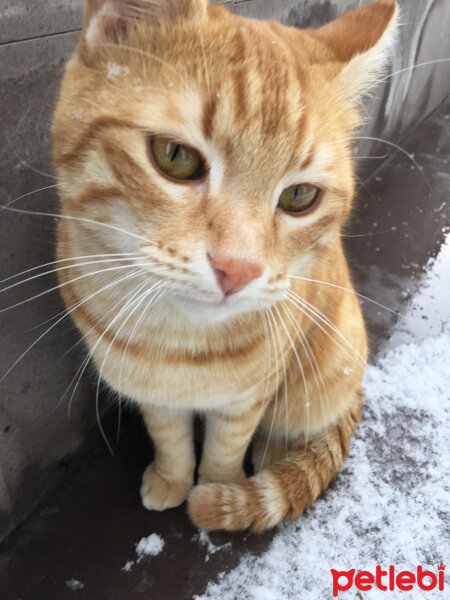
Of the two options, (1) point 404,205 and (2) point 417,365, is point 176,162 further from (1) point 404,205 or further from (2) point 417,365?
(1) point 404,205

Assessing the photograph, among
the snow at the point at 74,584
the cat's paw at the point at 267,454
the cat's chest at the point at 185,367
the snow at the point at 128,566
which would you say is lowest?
the snow at the point at 74,584

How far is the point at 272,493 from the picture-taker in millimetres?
1708

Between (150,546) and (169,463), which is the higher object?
(169,463)

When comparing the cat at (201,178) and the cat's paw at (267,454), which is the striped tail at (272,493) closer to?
the cat's paw at (267,454)

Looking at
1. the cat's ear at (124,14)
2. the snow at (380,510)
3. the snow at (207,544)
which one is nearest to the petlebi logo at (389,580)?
the snow at (380,510)

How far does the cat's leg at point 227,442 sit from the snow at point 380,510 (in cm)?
27

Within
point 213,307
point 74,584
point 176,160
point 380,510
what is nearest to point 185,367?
point 213,307

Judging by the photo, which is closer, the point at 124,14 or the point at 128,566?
the point at 124,14

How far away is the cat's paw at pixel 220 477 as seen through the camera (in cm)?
185

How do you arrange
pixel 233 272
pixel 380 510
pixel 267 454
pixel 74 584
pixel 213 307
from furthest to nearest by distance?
pixel 267 454, pixel 380 510, pixel 74 584, pixel 213 307, pixel 233 272

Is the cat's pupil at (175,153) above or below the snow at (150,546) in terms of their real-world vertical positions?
above

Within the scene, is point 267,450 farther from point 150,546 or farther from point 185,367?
point 185,367

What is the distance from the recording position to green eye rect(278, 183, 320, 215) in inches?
45.4

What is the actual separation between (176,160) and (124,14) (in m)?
0.33
